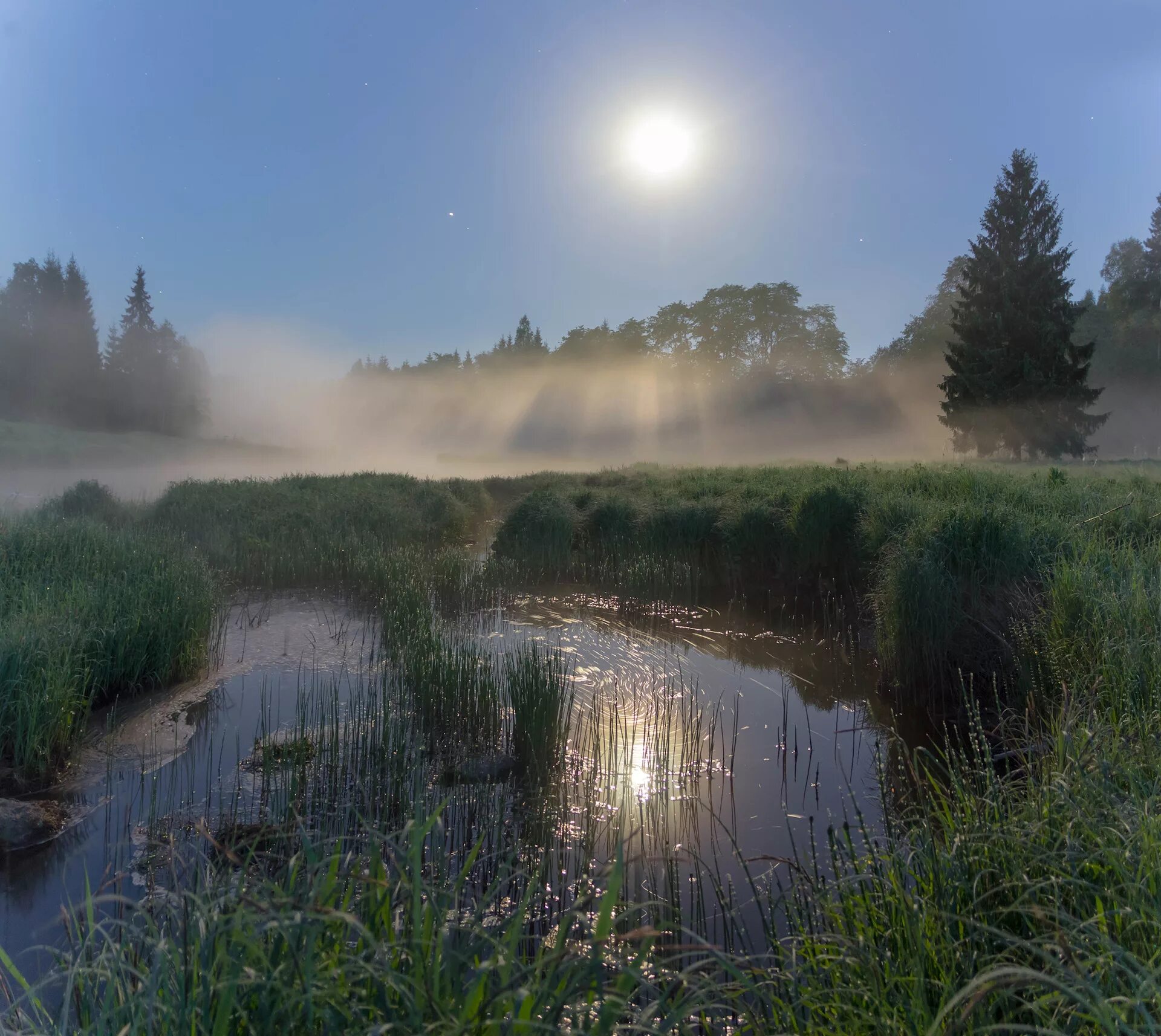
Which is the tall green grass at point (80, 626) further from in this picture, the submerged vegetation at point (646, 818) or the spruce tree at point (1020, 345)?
the spruce tree at point (1020, 345)

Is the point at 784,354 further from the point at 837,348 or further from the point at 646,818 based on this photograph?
the point at 646,818

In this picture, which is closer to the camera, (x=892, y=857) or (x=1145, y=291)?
(x=892, y=857)

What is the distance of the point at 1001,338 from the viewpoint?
27.5 m

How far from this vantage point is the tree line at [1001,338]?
2723 cm

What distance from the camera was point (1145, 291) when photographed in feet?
117

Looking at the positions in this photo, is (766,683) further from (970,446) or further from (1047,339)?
(970,446)

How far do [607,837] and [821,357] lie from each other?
5386 cm

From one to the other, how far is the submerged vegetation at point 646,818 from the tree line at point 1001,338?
1759 cm

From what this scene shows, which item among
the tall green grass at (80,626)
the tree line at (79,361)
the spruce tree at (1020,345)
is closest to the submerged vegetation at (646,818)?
the tall green grass at (80,626)

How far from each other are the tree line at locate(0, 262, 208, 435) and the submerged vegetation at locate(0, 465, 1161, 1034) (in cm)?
3671

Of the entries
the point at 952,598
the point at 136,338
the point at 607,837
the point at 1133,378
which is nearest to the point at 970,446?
the point at 1133,378

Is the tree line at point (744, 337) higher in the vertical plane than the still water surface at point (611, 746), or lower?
higher

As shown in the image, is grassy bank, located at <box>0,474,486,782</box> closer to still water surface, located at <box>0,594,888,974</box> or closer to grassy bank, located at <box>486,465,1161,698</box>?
still water surface, located at <box>0,594,888,974</box>

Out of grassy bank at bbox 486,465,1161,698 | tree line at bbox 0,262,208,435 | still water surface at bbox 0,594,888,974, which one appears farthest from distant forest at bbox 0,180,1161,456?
still water surface at bbox 0,594,888,974
